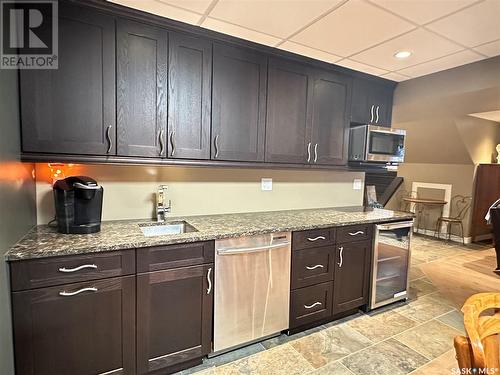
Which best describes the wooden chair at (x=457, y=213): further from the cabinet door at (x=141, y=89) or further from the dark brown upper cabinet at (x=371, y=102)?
the cabinet door at (x=141, y=89)

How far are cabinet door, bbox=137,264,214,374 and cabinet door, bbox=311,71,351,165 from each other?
5.31 feet

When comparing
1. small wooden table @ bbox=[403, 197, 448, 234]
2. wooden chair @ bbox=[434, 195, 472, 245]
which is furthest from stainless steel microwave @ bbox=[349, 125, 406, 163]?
wooden chair @ bbox=[434, 195, 472, 245]

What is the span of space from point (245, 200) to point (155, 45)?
4.94 ft

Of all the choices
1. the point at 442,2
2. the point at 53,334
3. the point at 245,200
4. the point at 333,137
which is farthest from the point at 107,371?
the point at 442,2

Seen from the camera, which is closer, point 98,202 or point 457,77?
point 98,202

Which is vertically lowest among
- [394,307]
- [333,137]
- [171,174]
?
[394,307]

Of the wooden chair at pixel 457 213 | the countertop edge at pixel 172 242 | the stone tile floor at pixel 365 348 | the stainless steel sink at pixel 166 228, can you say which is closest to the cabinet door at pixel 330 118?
the countertop edge at pixel 172 242

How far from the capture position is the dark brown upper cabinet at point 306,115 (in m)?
2.43

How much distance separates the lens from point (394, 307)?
112 inches

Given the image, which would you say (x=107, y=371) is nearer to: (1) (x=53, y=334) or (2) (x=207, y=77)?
(1) (x=53, y=334)

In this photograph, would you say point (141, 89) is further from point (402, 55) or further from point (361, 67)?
point (402, 55)

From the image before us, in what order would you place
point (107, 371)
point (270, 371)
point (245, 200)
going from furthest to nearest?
point (245, 200), point (270, 371), point (107, 371)

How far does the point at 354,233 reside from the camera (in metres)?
2.50

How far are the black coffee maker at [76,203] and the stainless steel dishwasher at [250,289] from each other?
84 centimetres
